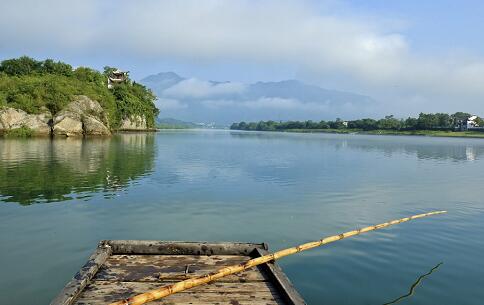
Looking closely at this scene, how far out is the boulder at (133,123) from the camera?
13200 centimetres

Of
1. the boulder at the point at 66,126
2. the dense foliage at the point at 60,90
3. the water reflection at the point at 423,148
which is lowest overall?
the water reflection at the point at 423,148

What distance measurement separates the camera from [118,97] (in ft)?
423

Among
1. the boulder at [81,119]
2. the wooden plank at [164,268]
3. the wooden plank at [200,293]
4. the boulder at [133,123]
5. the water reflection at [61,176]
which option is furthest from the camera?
the boulder at [133,123]

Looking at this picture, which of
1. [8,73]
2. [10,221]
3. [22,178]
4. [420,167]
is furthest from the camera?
[8,73]

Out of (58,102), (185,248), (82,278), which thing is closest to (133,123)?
(58,102)

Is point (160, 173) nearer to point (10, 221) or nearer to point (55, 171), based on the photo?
point (55, 171)

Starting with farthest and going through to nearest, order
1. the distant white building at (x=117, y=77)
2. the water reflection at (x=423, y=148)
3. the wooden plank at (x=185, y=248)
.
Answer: the distant white building at (x=117, y=77), the water reflection at (x=423, y=148), the wooden plank at (x=185, y=248)

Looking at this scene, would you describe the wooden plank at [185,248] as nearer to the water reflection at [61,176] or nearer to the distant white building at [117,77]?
the water reflection at [61,176]

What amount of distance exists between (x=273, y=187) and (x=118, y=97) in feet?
366

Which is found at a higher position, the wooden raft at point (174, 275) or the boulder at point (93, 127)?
the boulder at point (93, 127)

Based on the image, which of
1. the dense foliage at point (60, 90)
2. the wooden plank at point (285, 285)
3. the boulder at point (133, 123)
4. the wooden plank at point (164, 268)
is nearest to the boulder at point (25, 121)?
the dense foliage at point (60, 90)

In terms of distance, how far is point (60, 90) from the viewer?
9356cm

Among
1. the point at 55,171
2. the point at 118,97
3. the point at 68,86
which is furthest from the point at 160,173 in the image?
the point at 118,97

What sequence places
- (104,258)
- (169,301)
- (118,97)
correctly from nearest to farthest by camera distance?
(169,301) → (104,258) → (118,97)
